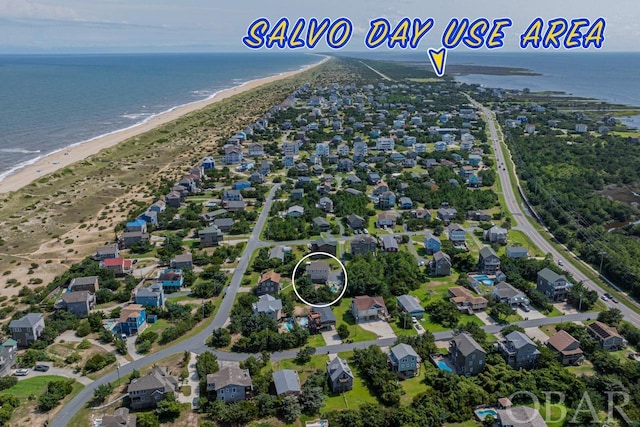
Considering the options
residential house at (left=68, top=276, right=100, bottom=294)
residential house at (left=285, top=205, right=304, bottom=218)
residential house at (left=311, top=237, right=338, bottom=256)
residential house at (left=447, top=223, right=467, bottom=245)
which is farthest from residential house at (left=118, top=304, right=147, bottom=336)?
residential house at (left=447, top=223, right=467, bottom=245)

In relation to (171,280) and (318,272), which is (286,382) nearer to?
(318,272)

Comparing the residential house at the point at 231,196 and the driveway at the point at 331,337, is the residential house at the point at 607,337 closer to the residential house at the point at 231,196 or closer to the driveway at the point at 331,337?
the driveway at the point at 331,337

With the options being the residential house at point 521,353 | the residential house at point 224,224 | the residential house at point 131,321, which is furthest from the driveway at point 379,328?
the residential house at point 224,224

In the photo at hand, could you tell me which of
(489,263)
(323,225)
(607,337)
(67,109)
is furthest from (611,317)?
(67,109)

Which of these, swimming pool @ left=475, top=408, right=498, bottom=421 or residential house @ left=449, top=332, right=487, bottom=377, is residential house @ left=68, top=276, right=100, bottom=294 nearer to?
residential house @ left=449, top=332, right=487, bottom=377

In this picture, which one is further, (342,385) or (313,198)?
(313,198)

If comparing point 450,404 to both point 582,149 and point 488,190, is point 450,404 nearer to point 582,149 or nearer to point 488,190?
point 488,190

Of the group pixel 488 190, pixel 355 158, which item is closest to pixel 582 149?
pixel 488 190
